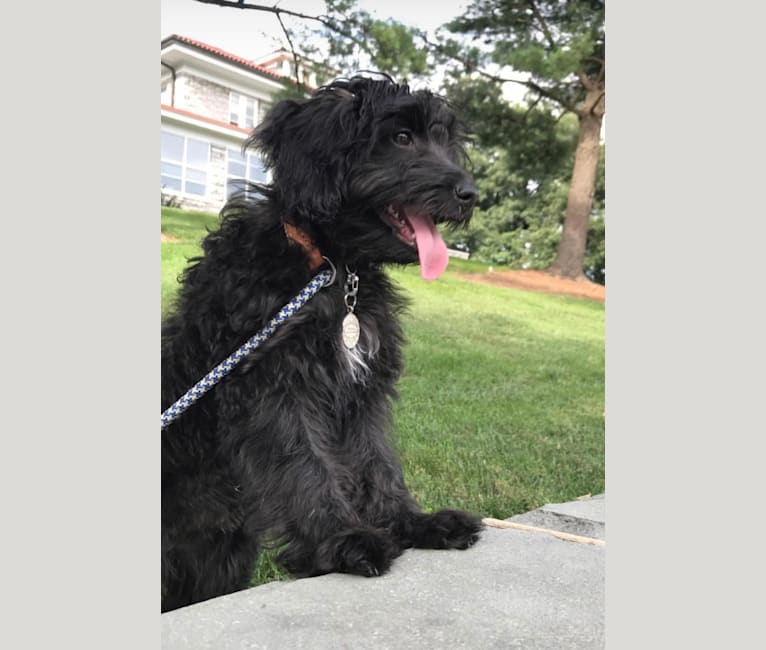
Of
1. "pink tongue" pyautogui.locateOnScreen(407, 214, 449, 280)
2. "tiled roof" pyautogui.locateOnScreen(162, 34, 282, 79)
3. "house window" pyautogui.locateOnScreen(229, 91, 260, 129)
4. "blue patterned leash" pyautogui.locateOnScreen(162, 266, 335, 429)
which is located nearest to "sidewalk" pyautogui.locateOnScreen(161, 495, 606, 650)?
"blue patterned leash" pyautogui.locateOnScreen(162, 266, 335, 429)

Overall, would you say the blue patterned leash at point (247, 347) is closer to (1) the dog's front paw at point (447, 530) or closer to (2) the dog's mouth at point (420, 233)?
(2) the dog's mouth at point (420, 233)

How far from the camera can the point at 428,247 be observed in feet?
7.77

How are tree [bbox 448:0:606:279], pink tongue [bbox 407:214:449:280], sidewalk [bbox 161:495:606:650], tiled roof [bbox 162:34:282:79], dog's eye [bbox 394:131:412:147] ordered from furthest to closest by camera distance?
tree [bbox 448:0:606:279] → dog's eye [bbox 394:131:412:147] → pink tongue [bbox 407:214:449:280] → tiled roof [bbox 162:34:282:79] → sidewalk [bbox 161:495:606:650]

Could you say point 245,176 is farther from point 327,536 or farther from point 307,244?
point 327,536

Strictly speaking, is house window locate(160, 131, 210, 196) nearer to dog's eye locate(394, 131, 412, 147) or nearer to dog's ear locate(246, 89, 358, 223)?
dog's ear locate(246, 89, 358, 223)

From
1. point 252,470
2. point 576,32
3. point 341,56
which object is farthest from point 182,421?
point 576,32

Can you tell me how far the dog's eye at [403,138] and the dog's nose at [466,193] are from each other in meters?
0.26

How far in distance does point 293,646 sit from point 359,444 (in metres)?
0.94

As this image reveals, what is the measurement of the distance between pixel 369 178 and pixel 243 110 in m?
0.88

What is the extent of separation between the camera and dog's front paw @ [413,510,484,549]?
2.42 metres

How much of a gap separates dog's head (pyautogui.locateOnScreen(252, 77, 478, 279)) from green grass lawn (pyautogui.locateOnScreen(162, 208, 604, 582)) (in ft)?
1.05

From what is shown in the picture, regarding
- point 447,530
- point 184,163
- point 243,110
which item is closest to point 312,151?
point 184,163

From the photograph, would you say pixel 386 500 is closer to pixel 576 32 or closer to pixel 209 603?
pixel 209 603

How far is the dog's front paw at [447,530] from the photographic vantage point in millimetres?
2422
